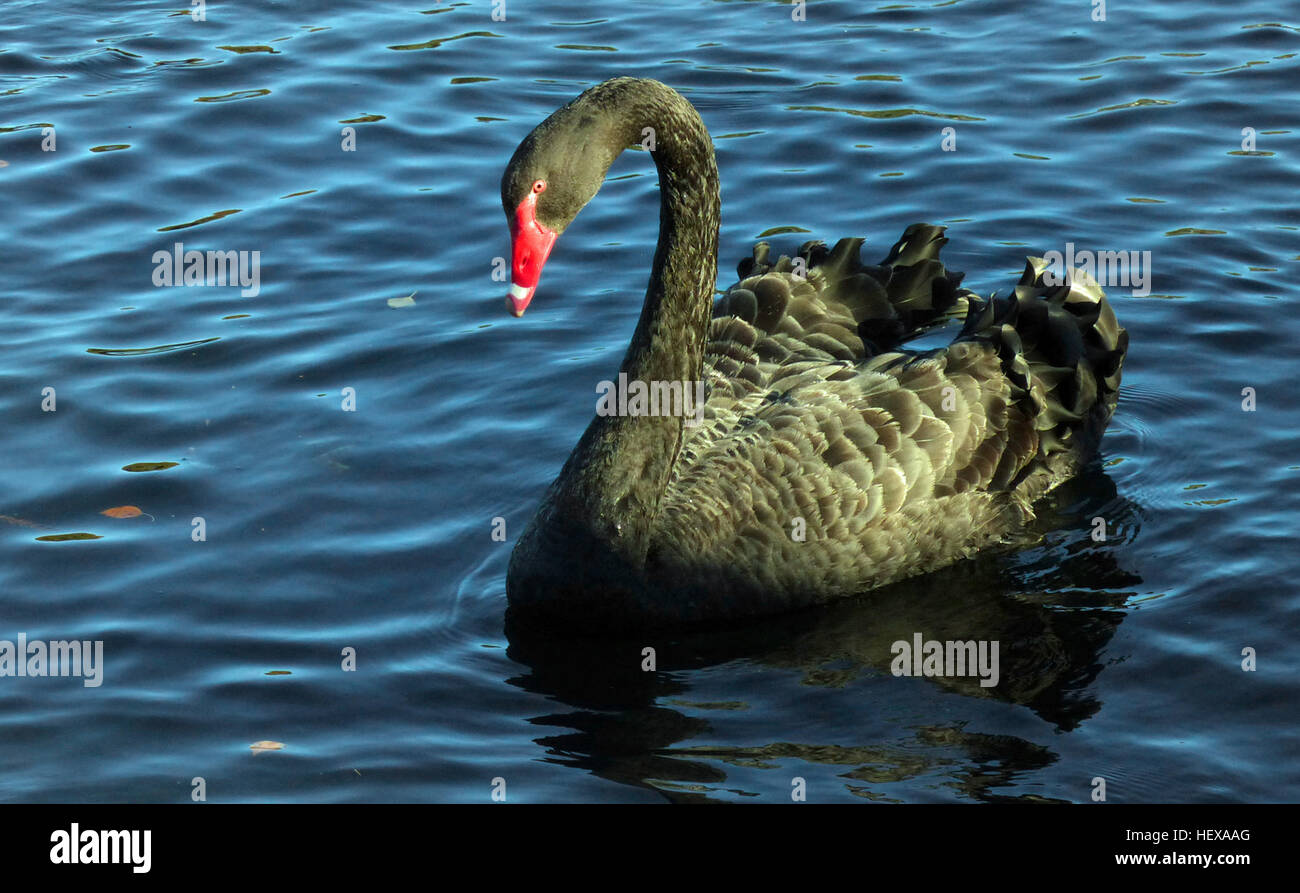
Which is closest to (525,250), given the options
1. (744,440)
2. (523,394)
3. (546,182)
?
(546,182)

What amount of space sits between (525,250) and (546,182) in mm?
252

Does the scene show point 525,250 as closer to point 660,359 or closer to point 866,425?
point 660,359

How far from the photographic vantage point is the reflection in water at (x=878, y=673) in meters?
6.03

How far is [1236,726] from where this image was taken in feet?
20.3

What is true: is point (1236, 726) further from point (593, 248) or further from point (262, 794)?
point (593, 248)

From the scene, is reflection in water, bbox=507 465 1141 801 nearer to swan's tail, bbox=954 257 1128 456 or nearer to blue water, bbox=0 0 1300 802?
blue water, bbox=0 0 1300 802

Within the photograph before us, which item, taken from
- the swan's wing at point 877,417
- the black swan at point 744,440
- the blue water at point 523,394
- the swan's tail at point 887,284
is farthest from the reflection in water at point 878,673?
the swan's tail at point 887,284

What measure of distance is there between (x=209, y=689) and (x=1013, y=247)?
5555mm

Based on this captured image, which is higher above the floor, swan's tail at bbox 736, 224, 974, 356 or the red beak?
the red beak

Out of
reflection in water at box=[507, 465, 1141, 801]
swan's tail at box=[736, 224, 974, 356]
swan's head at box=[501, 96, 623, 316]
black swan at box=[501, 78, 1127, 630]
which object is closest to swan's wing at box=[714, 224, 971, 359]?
swan's tail at box=[736, 224, 974, 356]

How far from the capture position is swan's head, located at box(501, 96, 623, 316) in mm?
6250

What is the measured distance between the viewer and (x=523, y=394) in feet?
29.3

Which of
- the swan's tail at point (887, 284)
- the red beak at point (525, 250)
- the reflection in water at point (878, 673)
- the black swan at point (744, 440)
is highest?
the red beak at point (525, 250)

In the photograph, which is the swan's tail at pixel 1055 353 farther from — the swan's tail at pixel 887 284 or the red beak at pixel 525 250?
the red beak at pixel 525 250
